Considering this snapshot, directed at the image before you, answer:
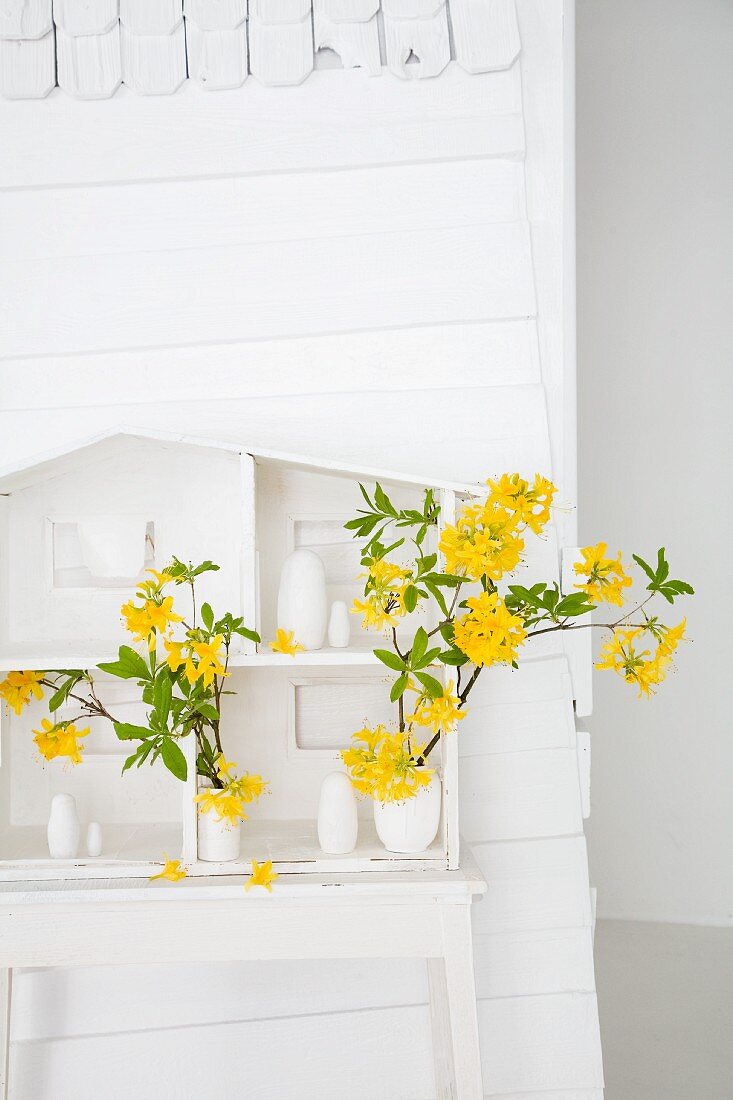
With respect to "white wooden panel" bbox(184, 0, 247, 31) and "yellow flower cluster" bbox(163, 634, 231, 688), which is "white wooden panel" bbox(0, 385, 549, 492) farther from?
"white wooden panel" bbox(184, 0, 247, 31)

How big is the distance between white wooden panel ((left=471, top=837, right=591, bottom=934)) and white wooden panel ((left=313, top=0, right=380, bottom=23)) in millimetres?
1305

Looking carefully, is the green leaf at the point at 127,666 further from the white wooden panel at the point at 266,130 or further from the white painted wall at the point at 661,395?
the white painted wall at the point at 661,395

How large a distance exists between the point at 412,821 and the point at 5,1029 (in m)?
0.69

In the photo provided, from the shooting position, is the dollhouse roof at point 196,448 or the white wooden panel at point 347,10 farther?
the white wooden panel at point 347,10

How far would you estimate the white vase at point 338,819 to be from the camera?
1.22 m

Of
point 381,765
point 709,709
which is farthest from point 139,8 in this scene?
point 709,709

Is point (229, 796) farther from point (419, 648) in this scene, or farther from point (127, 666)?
point (419, 648)

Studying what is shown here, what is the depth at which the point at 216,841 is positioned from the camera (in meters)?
1.21

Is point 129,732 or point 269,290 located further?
point 269,290

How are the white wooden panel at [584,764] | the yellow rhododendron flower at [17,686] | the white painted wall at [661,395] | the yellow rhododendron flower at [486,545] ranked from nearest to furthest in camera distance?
1. the yellow rhododendron flower at [486,545]
2. the yellow rhododendron flower at [17,686]
3. the white wooden panel at [584,764]
4. the white painted wall at [661,395]

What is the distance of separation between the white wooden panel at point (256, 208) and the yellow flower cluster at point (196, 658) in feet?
2.12

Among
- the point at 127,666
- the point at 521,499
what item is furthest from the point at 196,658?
the point at 521,499

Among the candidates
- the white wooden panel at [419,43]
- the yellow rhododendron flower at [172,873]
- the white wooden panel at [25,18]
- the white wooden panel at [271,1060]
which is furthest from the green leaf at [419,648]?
the white wooden panel at [25,18]

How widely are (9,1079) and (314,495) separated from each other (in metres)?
0.97
